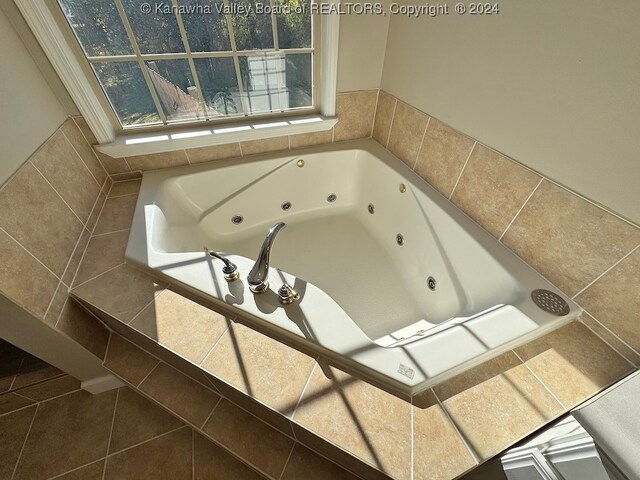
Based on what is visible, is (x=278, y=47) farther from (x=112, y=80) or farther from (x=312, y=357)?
(x=312, y=357)

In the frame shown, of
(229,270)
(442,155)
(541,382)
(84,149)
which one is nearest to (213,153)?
(84,149)

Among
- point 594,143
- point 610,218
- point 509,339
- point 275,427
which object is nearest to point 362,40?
point 594,143

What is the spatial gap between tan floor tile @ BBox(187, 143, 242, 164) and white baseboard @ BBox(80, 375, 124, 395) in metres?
1.07

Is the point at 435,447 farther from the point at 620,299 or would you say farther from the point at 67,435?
the point at 67,435

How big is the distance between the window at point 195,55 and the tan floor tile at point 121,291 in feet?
2.55

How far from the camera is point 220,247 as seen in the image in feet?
4.97

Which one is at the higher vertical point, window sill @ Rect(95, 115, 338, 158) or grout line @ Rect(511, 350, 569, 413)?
window sill @ Rect(95, 115, 338, 158)

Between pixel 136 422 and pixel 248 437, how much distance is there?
0.58m

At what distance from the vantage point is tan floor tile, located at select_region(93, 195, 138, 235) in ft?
3.77


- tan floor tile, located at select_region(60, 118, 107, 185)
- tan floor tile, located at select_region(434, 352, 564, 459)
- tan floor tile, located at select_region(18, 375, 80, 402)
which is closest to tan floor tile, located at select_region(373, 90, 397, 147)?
tan floor tile, located at select_region(434, 352, 564, 459)

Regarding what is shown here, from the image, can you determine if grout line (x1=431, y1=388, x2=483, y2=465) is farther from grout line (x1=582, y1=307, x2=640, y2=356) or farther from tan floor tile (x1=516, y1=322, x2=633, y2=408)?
grout line (x1=582, y1=307, x2=640, y2=356)

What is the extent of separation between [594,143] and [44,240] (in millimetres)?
1632

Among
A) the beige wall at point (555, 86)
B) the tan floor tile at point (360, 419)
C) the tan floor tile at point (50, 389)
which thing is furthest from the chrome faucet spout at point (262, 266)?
the tan floor tile at point (50, 389)

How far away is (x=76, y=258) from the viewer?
1.00 meters
